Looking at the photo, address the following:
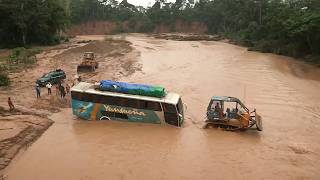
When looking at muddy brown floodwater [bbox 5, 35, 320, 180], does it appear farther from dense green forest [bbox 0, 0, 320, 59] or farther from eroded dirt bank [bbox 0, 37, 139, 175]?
dense green forest [bbox 0, 0, 320, 59]

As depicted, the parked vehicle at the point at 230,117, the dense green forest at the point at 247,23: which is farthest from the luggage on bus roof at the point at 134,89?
the dense green forest at the point at 247,23

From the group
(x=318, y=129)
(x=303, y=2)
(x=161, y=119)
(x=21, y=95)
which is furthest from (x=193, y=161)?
(x=303, y=2)

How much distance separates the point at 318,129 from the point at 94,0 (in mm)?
96494

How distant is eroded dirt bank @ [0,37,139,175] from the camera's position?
18938 millimetres

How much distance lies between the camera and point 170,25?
10919cm

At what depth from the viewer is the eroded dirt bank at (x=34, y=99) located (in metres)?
18.9

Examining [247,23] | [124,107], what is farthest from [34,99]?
[247,23]

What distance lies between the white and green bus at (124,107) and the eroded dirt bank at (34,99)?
2253 millimetres

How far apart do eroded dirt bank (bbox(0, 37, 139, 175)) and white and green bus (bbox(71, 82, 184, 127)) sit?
7.39 feet

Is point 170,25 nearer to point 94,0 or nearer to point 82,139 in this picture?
point 94,0

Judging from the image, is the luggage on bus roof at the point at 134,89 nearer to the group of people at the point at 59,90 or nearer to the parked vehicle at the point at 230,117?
the parked vehicle at the point at 230,117

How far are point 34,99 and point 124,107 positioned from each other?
7676 millimetres

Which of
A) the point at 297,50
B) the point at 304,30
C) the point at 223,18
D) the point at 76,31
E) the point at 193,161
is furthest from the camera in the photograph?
the point at 76,31


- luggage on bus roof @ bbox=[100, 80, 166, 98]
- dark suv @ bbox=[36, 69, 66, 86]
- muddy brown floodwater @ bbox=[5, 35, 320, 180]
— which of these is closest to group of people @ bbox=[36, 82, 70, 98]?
dark suv @ bbox=[36, 69, 66, 86]
